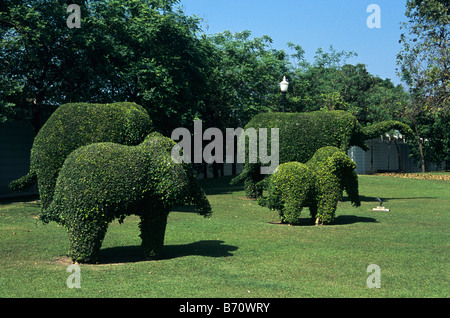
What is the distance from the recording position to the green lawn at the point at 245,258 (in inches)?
298

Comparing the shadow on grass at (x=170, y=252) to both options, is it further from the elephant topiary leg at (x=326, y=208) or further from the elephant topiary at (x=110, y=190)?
the elephant topiary leg at (x=326, y=208)

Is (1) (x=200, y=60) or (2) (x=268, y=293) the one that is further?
(1) (x=200, y=60)

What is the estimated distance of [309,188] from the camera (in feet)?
46.2

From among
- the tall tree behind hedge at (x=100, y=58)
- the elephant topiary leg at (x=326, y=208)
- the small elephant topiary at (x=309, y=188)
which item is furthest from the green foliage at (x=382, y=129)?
the tall tree behind hedge at (x=100, y=58)

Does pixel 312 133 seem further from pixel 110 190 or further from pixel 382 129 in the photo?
pixel 110 190

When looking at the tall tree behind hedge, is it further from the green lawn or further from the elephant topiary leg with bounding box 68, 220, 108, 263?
the elephant topiary leg with bounding box 68, 220, 108, 263

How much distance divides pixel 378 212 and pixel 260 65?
1697 cm

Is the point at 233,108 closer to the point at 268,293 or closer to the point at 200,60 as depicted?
the point at 200,60

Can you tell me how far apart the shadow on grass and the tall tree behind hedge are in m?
9.54
